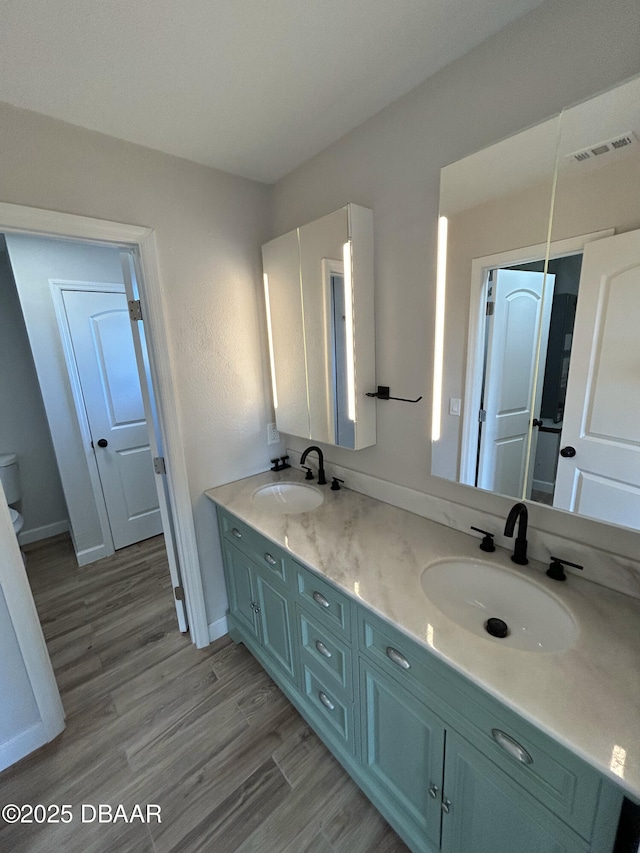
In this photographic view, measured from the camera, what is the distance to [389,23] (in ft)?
3.10

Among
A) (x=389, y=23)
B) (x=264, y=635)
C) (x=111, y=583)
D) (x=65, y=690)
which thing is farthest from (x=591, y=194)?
(x=111, y=583)

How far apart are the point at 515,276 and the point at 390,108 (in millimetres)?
823

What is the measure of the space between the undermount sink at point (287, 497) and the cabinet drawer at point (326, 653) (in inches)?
20.7

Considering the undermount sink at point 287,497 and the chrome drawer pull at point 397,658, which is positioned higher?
the undermount sink at point 287,497

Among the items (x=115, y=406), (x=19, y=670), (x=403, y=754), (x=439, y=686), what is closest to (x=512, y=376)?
(x=439, y=686)

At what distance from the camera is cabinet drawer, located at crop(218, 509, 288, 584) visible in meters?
1.40

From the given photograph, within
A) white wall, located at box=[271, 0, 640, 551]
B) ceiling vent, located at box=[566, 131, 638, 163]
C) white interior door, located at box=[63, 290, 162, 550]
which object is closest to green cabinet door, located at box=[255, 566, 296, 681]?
white wall, located at box=[271, 0, 640, 551]

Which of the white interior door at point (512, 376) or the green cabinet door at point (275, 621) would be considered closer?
the white interior door at point (512, 376)

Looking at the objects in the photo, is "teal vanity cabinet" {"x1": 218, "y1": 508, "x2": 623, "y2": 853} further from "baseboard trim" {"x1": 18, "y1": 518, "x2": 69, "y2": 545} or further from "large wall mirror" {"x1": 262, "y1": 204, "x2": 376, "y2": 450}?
"baseboard trim" {"x1": 18, "y1": 518, "x2": 69, "y2": 545}

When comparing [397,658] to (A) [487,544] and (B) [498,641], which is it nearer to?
(B) [498,641]

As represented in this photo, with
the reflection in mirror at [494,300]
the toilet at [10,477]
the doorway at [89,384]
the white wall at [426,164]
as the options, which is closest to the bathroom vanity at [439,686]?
the white wall at [426,164]

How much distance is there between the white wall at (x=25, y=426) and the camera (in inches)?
111

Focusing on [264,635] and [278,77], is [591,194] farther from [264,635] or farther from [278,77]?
[264,635]

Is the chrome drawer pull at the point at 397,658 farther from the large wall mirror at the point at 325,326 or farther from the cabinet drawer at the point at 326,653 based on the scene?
the large wall mirror at the point at 325,326
